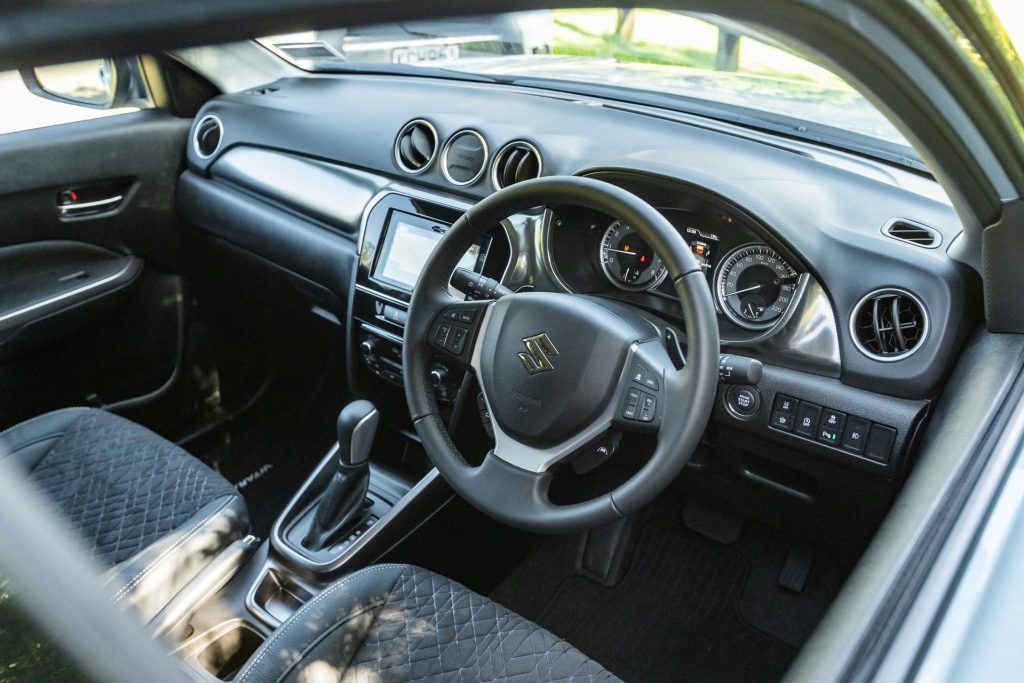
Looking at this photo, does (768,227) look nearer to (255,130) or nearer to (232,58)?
(255,130)

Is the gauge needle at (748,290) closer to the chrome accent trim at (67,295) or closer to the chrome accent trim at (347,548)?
the chrome accent trim at (347,548)

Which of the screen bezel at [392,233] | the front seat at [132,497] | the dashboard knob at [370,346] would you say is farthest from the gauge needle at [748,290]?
the front seat at [132,497]

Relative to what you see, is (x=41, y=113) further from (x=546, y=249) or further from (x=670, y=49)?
(x=670, y=49)

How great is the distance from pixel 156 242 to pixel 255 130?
0.48 meters

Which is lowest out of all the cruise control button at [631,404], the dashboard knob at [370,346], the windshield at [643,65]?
the dashboard knob at [370,346]

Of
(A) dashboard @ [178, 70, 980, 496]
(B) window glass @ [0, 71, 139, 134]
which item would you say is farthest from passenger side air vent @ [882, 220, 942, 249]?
(B) window glass @ [0, 71, 139, 134]

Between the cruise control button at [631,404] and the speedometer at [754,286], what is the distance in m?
0.40

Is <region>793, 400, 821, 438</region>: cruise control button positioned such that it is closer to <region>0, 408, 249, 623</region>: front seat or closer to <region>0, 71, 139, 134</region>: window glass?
<region>0, 408, 249, 623</region>: front seat

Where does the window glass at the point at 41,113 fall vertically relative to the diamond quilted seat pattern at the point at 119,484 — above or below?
above

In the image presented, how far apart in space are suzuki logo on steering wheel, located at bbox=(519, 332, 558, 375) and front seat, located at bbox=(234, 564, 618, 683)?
0.44 metres

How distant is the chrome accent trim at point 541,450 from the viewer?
1.49m

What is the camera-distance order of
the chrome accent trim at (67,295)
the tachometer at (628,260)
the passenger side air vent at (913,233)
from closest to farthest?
the passenger side air vent at (913,233) < the tachometer at (628,260) < the chrome accent trim at (67,295)

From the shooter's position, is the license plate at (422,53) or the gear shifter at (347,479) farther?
the license plate at (422,53)

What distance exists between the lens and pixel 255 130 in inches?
105
